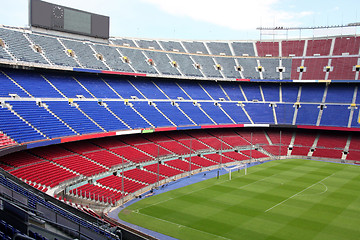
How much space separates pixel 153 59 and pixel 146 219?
1587 inches

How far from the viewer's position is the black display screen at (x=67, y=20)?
49.4m

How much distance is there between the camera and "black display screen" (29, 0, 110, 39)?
162 feet

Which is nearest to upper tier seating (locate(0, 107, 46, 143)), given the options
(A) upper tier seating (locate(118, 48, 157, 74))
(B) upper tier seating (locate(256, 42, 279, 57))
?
(A) upper tier seating (locate(118, 48, 157, 74))

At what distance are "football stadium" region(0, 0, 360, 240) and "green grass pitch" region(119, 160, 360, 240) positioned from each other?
0.18 meters

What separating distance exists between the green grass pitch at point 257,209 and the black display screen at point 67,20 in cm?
3311

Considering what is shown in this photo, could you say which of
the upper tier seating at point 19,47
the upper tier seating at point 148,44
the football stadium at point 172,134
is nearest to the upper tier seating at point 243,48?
the football stadium at point 172,134

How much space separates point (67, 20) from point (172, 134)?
26218 mm

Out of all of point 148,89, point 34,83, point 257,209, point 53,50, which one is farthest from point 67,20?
point 257,209

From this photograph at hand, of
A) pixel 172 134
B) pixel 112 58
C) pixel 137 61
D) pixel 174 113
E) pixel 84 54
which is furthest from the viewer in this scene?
pixel 137 61

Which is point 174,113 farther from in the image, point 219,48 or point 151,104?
point 219,48

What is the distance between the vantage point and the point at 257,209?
3250 centimetres

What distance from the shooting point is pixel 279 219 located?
29.9 m

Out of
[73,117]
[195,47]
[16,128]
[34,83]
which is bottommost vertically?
[16,128]

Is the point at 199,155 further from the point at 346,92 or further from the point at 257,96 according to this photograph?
the point at 346,92
